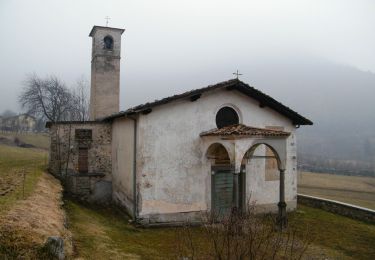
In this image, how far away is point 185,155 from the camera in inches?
547

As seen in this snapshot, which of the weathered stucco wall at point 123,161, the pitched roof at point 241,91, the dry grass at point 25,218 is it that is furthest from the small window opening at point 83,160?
the dry grass at point 25,218

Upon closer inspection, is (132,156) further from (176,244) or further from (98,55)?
(98,55)

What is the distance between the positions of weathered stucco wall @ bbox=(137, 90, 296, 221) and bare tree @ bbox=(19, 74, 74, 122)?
2590 cm

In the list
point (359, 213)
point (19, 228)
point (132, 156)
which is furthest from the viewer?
point (359, 213)

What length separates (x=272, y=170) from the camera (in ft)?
52.1

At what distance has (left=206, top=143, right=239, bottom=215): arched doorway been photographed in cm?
1434

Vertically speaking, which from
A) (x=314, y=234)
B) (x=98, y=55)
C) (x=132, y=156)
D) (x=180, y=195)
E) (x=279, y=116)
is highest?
(x=98, y=55)

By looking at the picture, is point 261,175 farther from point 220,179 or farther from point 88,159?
point 88,159

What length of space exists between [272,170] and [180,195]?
4.50 metres

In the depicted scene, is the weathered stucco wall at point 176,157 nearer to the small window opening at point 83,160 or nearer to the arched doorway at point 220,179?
the arched doorway at point 220,179

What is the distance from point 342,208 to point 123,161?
32.1ft

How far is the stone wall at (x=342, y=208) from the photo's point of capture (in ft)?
50.5

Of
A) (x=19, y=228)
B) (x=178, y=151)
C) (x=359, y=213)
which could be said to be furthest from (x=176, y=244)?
(x=359, y=213)

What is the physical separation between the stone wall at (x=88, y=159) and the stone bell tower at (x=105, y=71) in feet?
12.3
